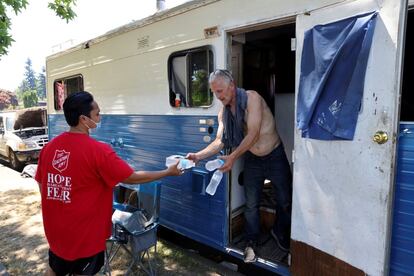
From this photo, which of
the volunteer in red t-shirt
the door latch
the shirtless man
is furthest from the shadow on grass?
the door latch

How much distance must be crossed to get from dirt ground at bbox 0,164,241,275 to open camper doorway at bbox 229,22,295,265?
504 mm

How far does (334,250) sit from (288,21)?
179 centimetres

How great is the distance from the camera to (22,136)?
1026 centimetres

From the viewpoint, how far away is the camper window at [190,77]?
3.37 metres

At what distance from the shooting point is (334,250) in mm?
2525

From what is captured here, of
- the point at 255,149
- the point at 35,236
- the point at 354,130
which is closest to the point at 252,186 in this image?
the point at 255,149

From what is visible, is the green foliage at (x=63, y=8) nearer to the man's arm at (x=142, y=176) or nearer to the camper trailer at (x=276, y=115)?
the camper trailer at (x=276, y=115)

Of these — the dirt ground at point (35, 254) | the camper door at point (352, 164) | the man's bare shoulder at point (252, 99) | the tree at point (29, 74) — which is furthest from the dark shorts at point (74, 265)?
the tree at point (29, 74)

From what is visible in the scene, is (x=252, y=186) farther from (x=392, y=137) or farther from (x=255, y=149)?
(x=392, y=137)

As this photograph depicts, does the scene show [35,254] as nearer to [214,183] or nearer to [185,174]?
[185,174]

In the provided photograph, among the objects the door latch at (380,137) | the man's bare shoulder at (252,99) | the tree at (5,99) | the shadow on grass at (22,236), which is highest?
the tree at (5,99)

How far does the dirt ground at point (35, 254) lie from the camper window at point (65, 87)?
1.88 meters

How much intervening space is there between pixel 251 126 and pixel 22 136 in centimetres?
942

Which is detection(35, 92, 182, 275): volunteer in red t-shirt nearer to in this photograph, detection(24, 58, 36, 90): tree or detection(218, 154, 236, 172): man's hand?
detection(218, 154, 236, 172): man's hand
